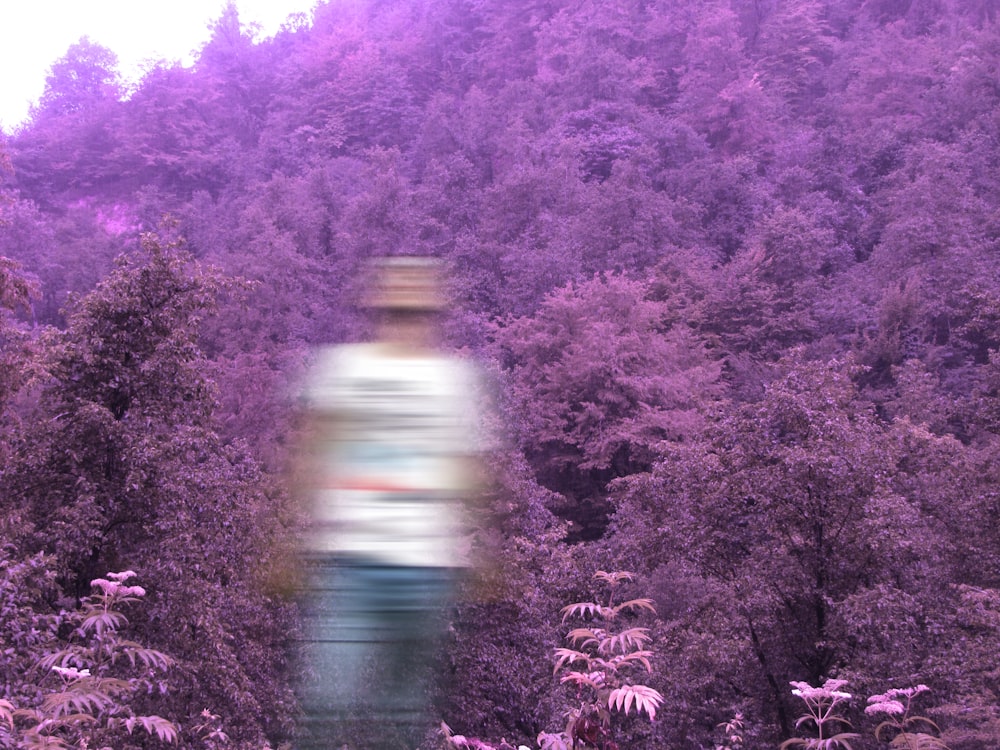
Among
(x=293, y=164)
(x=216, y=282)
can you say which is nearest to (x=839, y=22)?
(x=293, y=164)

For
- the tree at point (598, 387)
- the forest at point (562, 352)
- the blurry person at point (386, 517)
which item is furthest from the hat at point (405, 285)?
the tree at point (598, 387)

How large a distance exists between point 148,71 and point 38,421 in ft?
135

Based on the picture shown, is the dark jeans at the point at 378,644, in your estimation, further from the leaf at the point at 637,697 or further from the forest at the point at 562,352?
the leaf at the point at 637,697

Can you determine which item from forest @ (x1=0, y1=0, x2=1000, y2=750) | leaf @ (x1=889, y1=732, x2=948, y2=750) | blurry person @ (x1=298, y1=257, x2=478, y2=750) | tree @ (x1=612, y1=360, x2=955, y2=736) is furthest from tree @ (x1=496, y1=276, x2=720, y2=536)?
leaf @ (x1=889, y1=732, x2=948, y2=750)

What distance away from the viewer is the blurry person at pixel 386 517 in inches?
90.0

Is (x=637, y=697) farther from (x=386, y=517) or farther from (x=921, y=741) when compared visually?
(x=921, y=741)

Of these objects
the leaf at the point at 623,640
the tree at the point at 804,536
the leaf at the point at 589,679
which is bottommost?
the tree at the point at 804,536

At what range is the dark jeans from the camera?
229 cm

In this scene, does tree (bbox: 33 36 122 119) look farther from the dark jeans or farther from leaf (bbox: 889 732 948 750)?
leaf (bbox: 889 732 948 750)

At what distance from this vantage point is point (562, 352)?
1872 centimetres

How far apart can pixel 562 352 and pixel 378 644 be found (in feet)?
54.3

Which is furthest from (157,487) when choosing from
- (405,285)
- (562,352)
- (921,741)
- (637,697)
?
(562,352)

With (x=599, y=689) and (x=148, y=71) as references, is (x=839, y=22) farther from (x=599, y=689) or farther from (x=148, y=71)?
(x=599, y=689)

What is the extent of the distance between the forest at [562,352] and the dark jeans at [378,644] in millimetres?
217
